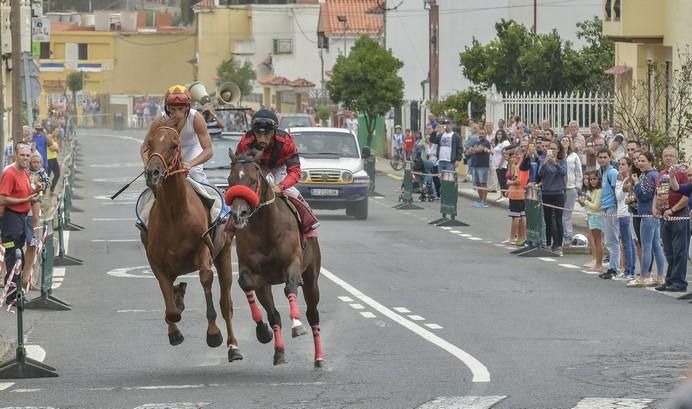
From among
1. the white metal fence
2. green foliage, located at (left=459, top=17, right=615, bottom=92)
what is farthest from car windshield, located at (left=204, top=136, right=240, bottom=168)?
green foliage, located at (left=459, top=17, right=615, bottom=92)

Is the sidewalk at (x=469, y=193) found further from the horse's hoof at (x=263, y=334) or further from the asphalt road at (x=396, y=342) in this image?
the horse's hoof at (x=263, y=334)

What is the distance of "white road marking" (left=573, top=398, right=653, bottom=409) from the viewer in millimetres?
11625

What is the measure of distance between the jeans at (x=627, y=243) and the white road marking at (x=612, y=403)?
428 inches

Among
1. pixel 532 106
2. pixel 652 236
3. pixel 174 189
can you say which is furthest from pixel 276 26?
pixel 174 189

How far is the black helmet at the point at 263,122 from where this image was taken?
13789 mm

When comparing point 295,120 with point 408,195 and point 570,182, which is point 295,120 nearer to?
point 408,195

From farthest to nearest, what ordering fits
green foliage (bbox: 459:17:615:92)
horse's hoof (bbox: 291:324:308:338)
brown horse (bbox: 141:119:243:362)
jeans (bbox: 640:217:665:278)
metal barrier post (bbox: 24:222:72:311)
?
green foliage (bbox: 459:17:615:92) → jeans (bbox: 640:217:665:278) → metal barrier post (bbox: 24:222:72:311) → brown horse (bbox: 141:119:243:362) → horse's hoof (bbox: 291:324:308:338)

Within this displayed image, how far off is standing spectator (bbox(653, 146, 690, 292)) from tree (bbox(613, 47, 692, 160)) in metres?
6.58

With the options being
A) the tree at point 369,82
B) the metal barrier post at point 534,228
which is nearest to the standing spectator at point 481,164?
the metal barrier post at point 534,228

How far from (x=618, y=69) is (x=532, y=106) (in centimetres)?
302

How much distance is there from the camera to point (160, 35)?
136125mm

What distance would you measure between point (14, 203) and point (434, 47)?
49.8m

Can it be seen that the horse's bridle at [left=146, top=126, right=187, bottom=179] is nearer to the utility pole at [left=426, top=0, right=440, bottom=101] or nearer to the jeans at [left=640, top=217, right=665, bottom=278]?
the jeans at [left=640, top=217, right=665, bottom=278]

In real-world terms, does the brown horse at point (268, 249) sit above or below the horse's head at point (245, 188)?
below
